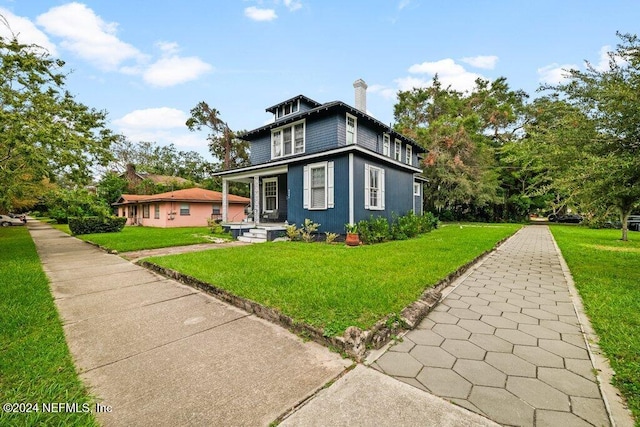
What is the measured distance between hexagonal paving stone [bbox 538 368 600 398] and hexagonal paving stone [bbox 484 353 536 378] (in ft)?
0.23

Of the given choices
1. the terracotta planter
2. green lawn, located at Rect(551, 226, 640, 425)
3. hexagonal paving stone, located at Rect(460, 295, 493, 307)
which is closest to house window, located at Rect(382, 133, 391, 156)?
the terracotta planter

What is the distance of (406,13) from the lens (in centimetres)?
991

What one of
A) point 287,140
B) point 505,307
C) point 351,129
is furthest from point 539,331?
point 287,140

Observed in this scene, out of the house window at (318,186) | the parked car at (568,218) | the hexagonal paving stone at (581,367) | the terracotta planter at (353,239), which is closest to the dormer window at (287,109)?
the house window at (318,186)

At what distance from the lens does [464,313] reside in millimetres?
3316

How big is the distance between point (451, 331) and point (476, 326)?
36 cm

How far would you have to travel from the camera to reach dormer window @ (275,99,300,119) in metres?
13.1

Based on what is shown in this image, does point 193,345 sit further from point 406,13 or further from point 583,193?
point 406,13

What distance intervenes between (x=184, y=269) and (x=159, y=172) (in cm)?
4188

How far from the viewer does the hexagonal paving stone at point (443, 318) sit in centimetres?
308

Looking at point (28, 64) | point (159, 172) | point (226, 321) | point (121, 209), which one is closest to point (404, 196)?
point (226, 321)

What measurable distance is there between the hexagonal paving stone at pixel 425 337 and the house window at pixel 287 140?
999 centimetres

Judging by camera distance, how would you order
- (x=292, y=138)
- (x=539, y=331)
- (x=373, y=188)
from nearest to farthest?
1. (x=539, y=331)
2. (x=373, y=188)
3. (x=292, y=138)

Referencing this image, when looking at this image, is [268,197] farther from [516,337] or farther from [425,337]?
[516,337]
